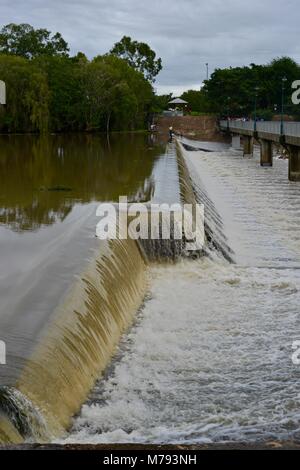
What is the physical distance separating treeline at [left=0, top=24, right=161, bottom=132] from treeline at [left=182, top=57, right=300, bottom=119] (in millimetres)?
8696

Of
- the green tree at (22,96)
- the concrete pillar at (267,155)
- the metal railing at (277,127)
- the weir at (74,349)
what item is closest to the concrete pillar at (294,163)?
the metal railing at (277,127)

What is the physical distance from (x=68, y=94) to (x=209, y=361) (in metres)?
60.2

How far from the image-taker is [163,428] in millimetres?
6199

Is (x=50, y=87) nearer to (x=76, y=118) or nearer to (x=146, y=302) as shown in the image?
(x=76, y=118)

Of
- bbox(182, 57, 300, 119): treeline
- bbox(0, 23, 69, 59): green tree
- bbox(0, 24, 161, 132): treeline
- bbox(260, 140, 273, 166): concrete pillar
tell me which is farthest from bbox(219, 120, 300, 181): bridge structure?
bbox(0, 23, 69, 59): green tree

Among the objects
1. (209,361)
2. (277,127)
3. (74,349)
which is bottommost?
(209,361)

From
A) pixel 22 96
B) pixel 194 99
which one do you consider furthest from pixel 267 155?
pixel 194 99

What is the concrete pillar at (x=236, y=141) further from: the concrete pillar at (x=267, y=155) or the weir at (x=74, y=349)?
the weir at (x=74, y=349)

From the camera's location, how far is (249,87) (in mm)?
78562

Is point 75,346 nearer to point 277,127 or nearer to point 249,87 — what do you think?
→ point 277,127

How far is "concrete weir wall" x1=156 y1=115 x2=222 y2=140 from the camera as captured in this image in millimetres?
79750

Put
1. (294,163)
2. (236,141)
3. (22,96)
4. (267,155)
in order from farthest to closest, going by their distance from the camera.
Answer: (236,141) < (22,96) < (267,155) < (294,163)
